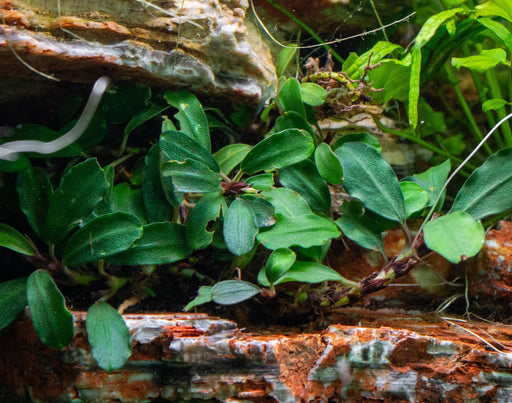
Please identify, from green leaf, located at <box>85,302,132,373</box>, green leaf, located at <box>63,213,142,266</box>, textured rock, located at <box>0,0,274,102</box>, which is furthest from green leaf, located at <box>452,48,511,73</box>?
green leaf, located at <box>85,302,132,373</box>

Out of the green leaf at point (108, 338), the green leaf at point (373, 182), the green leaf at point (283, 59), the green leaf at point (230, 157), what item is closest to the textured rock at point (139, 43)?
the green leaf at point (283, 59)

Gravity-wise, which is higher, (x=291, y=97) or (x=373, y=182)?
(x=291, y=97)

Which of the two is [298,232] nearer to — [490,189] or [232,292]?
[232,292]

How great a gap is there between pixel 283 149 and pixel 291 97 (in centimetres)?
18

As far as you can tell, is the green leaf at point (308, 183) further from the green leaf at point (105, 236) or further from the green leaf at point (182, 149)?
the green leaf at point (105, 236)

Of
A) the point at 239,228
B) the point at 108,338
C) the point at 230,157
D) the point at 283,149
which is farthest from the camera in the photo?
the point at 230,157

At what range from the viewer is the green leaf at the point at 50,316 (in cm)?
84

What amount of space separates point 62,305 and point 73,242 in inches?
6.1

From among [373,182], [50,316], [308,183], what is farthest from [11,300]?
[373,182]

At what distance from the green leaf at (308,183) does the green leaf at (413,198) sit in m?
0.20

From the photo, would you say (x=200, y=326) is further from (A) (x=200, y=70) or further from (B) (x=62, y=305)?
(A) (x=200, y=70)

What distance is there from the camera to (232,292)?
0.90m

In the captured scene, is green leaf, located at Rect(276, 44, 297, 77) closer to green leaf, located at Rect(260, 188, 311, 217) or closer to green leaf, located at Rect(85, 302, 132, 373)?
green leaf, located at Rect(260, 188, 311, 217)

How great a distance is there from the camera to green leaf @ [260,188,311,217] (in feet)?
3.33
